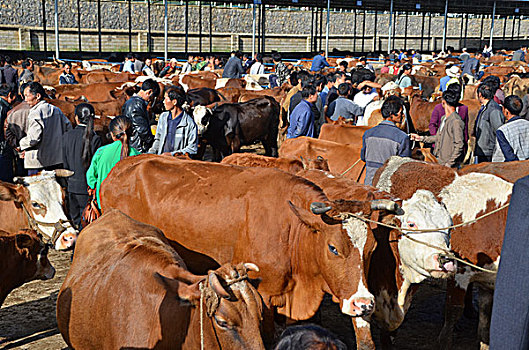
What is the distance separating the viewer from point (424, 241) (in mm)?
4117

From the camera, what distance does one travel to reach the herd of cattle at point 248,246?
3.21m

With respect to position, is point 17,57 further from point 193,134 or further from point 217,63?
point 193,134

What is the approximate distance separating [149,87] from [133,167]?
9.11 feet

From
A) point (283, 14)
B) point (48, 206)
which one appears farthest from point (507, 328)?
point (283, 14)

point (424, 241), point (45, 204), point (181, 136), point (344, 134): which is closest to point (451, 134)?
point (344, 134)

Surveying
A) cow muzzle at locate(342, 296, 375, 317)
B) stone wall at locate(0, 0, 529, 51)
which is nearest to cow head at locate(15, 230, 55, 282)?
cow muzzle at locate(342, 296, 375, 317)

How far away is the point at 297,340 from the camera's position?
1848 mm

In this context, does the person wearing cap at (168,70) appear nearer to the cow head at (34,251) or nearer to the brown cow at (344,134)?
the brown cow at (344,134)

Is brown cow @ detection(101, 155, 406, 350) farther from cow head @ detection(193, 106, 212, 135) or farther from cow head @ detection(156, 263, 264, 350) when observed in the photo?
cow head @ detection(193, 106, 212, 135)

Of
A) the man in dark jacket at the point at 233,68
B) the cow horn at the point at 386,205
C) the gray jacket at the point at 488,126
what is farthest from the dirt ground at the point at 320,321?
the man in dark jacket at the point at 233,68

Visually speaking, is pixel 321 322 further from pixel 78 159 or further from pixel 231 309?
pixel 78 159

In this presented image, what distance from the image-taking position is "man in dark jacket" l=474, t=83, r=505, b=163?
7.45 m

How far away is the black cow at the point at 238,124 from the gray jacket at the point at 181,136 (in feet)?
11.6

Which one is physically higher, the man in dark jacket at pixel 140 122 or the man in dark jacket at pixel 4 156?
the man in dark jacket at pixel 140 122
